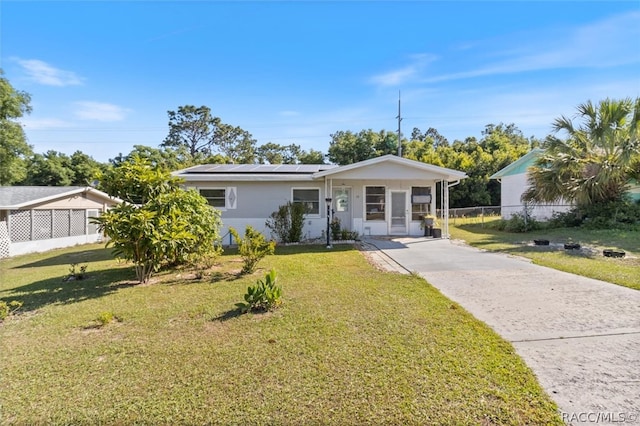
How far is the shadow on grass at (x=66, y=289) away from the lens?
Answer: 226 inches

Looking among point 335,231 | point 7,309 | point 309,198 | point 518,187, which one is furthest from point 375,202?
point 518,187

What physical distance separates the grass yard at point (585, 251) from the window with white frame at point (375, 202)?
375cm

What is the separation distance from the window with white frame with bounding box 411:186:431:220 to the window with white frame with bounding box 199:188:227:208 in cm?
822

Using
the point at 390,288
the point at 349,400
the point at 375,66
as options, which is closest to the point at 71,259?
the point at 390,288

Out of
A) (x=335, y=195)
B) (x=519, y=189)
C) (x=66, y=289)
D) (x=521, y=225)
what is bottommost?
(x=66, y=289)

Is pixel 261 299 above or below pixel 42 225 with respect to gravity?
below

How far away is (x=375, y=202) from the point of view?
1344 centimetres

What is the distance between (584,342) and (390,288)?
2.87m

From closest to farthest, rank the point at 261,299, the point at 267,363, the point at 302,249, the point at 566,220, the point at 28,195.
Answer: the point at 267,363
the point at 261,299
the point at 302,249
the point at 566,220
the point at 28,195

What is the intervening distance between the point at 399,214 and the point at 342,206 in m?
2.57

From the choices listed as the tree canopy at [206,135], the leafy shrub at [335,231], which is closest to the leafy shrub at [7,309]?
the leafy shrub at [335,231]

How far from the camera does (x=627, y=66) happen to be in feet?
33.7

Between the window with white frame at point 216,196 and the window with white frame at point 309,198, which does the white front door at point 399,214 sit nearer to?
the window with white frame at point 309,198

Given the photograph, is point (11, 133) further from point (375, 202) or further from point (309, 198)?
point (375, 202)
